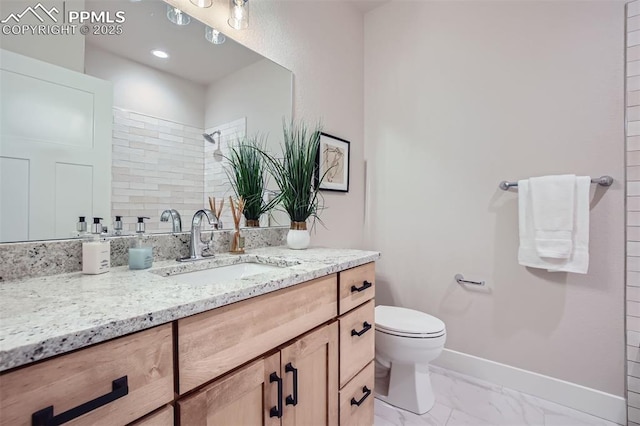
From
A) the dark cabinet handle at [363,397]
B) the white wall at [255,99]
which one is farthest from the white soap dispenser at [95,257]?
the dark cabinet handle at [363,397]

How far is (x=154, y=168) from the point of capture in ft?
3.81

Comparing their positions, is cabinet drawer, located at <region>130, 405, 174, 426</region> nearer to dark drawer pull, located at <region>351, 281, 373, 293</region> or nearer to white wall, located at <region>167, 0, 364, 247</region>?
dark drawer pull, located at <region>351, 281, 373, 293</region>

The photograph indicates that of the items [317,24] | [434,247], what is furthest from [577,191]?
[317,24]

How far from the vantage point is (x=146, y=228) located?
111cm

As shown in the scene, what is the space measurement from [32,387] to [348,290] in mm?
906

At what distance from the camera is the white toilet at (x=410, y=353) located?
1512 mm

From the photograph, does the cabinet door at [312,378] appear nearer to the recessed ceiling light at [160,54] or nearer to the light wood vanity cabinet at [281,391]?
the light wood vanity cabinet at [281,391]

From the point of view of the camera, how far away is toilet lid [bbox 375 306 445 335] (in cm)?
154

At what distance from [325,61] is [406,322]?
173cm

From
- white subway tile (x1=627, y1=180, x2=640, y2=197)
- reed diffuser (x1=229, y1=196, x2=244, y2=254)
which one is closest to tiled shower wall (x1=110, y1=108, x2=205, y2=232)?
reed diffuser (x1=229, y1=196, x2=244, y2=254)

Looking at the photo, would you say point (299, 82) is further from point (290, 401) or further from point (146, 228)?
point (290, 401)

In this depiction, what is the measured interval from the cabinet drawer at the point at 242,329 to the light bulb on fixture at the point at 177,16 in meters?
1.19

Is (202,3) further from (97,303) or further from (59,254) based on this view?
(97,303)

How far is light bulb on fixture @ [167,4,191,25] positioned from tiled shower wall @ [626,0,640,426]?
6.88ft
